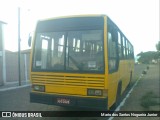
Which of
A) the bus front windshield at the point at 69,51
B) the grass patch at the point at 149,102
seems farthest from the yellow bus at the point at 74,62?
the grass patch at the point at 149,102

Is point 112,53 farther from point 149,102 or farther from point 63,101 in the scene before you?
point 149,102

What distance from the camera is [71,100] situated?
28.6 feet

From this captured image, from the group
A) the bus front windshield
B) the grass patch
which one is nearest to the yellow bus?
the bus front windshield

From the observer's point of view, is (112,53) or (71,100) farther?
(112,53)

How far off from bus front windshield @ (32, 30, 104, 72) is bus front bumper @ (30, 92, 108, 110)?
83cm

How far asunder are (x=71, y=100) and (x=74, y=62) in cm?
114

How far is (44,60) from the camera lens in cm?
934

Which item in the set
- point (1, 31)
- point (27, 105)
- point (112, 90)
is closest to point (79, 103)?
point (112, 90)

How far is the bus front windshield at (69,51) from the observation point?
8.63 meters

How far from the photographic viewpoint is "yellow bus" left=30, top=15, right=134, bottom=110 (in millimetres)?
8516

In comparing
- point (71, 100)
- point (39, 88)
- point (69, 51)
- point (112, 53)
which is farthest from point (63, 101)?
point (112, 53)

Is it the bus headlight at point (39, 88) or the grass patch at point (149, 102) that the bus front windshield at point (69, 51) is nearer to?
the bus headlight at point (39, 88)

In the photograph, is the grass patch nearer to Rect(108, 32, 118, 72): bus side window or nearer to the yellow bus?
Rect(108, 32, 118, 72): bus side window

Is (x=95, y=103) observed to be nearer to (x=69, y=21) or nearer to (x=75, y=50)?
(x=75, y=50)
